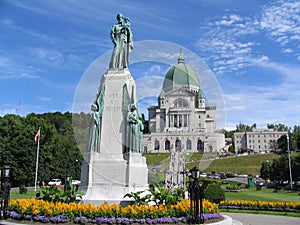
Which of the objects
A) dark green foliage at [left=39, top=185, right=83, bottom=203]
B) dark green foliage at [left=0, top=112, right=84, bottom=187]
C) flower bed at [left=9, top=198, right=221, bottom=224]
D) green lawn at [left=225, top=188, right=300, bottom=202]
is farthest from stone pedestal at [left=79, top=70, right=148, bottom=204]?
dark green foliage at [left=0, top=112, right=84, bottom=187]

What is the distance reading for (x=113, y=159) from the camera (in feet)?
46.1

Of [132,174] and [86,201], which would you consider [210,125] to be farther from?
[86,201]

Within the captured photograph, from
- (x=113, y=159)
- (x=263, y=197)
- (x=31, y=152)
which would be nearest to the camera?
(x=113, y=159)

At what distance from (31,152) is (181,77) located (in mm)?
35314

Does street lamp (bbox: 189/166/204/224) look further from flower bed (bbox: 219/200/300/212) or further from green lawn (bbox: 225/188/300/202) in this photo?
green lawn (bbox: 225/188/300/202)

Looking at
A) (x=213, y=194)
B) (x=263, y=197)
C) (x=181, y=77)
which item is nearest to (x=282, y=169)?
(x=263, y=197)

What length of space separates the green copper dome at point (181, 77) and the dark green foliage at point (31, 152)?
2692cm

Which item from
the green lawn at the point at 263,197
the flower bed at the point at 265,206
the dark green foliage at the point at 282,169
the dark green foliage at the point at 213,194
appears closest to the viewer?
the flower bed at the point at 265,206

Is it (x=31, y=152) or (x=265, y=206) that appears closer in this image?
(x=265, y=206)

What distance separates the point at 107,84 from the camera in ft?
50.2

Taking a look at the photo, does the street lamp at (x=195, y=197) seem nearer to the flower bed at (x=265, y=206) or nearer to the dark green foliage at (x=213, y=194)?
the flower bed at (x=265, y=206)

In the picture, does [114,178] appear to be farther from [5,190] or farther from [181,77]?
[181,77]

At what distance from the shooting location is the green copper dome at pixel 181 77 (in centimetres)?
1035

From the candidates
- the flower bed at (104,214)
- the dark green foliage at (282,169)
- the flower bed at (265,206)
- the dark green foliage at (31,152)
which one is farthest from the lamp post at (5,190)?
the dark green foliage at (282,169)
